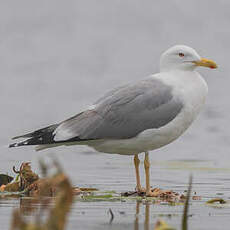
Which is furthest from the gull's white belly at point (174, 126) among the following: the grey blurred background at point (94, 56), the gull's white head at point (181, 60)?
the grey blurred background at point (94, 56)

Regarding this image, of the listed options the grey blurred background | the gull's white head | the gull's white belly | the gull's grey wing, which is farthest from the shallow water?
the gull's white head

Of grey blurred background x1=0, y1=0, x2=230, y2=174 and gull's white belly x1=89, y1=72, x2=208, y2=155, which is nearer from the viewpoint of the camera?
gull's white belly x1=89, y1=72, x2=208, y2=155

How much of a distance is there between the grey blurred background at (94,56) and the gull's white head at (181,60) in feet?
9.27

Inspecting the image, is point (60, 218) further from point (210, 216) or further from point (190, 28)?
point (190, 28)

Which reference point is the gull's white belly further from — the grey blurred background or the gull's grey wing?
the grey blurred background

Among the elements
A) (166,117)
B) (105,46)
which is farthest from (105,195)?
(105,46)

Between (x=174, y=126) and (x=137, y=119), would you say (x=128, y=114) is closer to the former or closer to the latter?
(x=137, y=119)

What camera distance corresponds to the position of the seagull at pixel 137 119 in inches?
361

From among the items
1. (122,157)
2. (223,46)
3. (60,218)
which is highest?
(223,46)

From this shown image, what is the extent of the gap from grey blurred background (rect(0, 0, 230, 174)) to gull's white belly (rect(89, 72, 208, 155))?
9.52 feet

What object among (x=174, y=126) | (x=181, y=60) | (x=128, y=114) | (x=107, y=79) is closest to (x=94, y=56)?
(x=107, y=79)

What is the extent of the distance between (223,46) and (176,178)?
1520 centimetres

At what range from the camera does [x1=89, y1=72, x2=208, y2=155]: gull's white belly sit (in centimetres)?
916

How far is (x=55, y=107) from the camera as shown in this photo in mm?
18547
